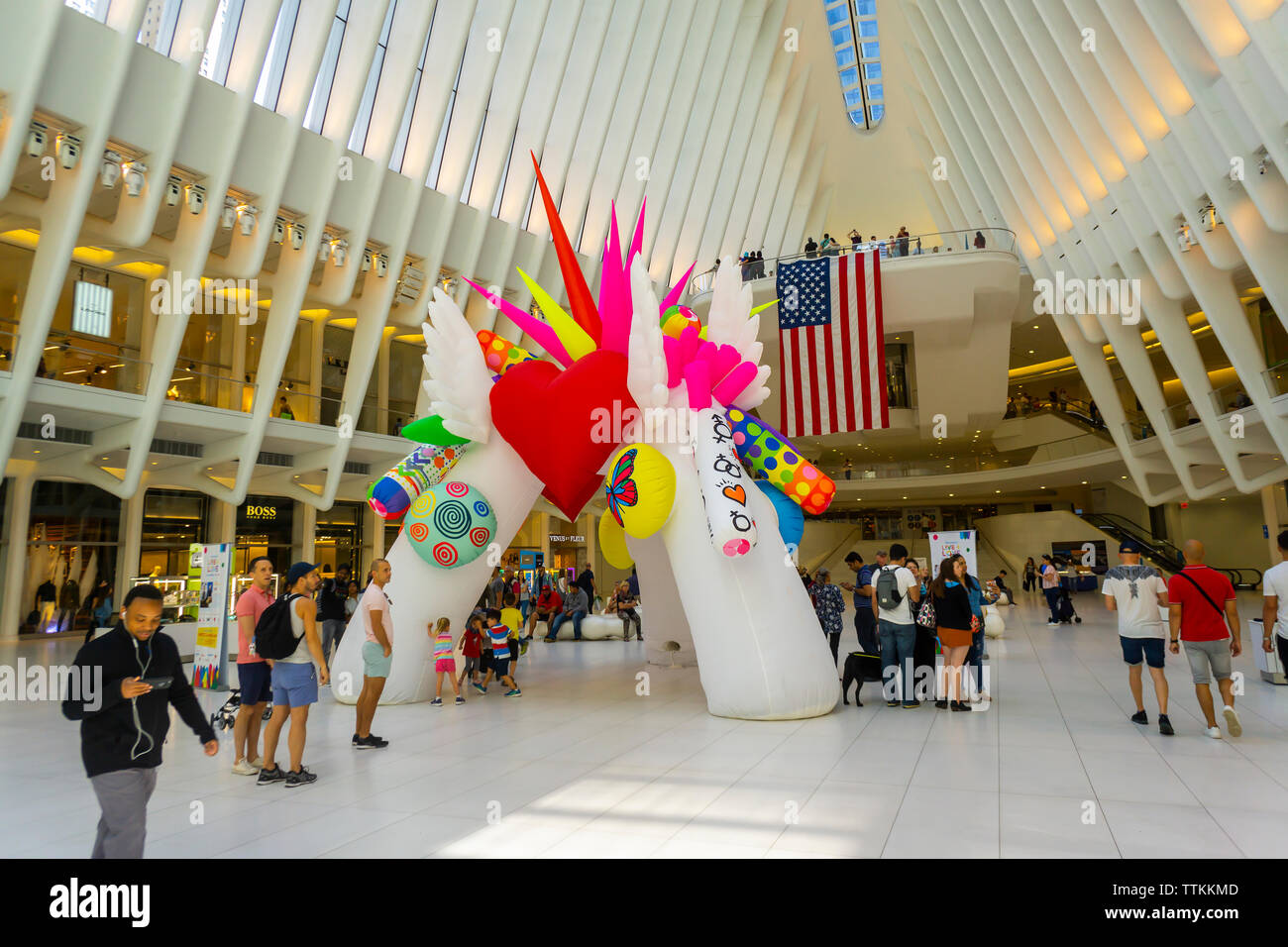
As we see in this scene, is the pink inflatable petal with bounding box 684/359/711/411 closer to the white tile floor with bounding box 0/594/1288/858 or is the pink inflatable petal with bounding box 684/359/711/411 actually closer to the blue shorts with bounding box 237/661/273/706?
the white tile floor with bounding box 0/594/1288/858

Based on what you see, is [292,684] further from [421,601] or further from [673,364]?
[673,364]

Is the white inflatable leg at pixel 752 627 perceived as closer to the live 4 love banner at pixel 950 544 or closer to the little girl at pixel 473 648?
the little girl at pixel 473 648

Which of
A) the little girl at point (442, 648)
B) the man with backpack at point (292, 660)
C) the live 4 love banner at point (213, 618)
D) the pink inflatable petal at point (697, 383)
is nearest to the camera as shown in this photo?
the man with backpack at point (292, 660)

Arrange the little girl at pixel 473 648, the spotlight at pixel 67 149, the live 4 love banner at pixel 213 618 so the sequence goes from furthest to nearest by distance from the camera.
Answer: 1. the spotlight at pixel 67 149
2. the live 4 love banner at pixel 213 618
3. the little girl at pixel 473 648

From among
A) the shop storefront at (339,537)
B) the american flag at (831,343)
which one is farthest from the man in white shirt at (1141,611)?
the shop storefront at (339,537)

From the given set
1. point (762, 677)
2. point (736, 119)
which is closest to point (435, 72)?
point (736, 119)

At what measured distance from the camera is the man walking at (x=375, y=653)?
6.10 meters

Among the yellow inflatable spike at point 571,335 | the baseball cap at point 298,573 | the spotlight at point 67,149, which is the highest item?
the spotlight at point 67,149

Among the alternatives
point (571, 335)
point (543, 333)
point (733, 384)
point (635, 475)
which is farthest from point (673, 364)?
point (543, 333)

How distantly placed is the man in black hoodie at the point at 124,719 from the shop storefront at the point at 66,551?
1658 centimetres

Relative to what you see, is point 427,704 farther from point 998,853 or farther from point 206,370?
point 206,370

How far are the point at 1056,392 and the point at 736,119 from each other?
63.4 ft

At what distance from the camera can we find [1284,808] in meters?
4.37

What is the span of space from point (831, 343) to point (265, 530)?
15712 mm
